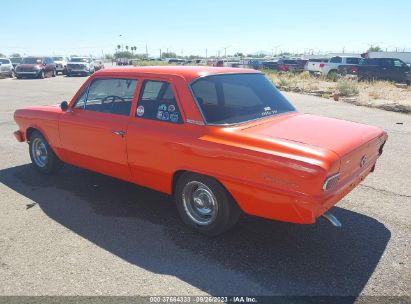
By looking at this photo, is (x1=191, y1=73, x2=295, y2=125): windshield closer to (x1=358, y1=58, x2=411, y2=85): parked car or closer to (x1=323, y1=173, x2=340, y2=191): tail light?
(x1=323, y1=173, x2=340, y2=191): tail light

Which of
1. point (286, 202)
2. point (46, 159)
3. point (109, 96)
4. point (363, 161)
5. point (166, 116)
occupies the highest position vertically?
point (109, 96)

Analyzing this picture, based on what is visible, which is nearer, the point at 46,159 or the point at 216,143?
the point at 216,143

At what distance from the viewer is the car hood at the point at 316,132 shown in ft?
11.2

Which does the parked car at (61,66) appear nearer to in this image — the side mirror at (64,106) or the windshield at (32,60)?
the windshield at (32,60)

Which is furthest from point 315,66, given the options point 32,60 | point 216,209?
point 216,209

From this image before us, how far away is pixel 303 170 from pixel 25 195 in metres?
3.76

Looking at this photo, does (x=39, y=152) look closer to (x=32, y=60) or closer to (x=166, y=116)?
(x=166, y=116)

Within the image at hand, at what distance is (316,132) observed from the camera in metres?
3.72

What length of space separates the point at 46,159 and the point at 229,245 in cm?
338

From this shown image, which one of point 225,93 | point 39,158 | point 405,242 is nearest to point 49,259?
point 225,93

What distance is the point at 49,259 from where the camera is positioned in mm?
3506

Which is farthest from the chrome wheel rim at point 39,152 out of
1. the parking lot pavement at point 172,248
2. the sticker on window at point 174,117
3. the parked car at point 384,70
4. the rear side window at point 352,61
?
the rear side window at point 352,61

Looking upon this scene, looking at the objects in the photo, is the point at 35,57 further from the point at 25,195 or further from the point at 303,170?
the point at 303,170

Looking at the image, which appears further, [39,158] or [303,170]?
[39,158]
